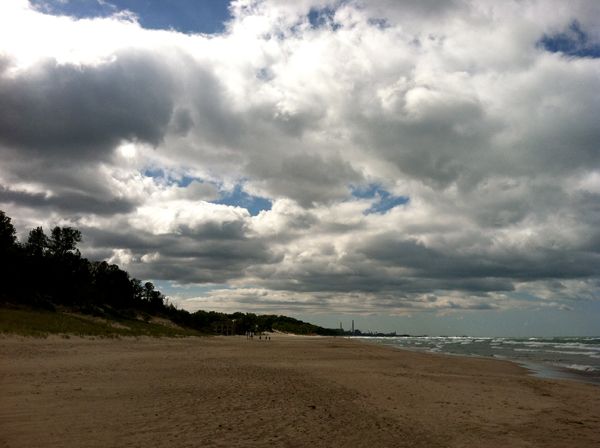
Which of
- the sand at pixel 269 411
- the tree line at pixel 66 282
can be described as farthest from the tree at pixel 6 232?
the sand at pixel 269 411

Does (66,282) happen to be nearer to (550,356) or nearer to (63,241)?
(63,241)

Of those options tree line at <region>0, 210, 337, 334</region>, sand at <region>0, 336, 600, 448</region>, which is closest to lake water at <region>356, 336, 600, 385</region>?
sand at <region>0, 336, 600, 448</region>

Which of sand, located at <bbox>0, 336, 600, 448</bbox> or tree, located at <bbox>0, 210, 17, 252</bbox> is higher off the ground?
tree, located at <bbox>0, 210, 17, 252</bbox>

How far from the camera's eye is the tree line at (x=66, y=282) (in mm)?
69562

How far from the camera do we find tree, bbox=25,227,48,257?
93.7 meters

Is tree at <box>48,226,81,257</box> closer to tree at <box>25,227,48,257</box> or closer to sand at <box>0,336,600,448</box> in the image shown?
tree at <box>25,227,48,257</box>

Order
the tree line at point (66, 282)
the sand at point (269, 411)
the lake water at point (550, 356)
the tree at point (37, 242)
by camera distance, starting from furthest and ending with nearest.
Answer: the tree at point (37, 242)
the tree line at point (66, 282)
the lake water at point (550, 356)
the sand at point (269, 411)

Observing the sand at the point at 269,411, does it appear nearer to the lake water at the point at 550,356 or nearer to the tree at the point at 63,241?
the lake water at the point at 550,356

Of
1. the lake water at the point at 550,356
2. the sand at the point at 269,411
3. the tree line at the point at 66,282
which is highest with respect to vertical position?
the tree line at the point at 66,282

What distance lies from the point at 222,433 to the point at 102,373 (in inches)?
448

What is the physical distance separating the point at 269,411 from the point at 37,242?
3935 inches

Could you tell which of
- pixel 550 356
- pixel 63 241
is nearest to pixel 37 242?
pixel 63 241

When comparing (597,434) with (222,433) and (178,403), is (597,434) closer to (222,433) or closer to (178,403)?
(222,433)

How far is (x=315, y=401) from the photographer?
14062 mm
